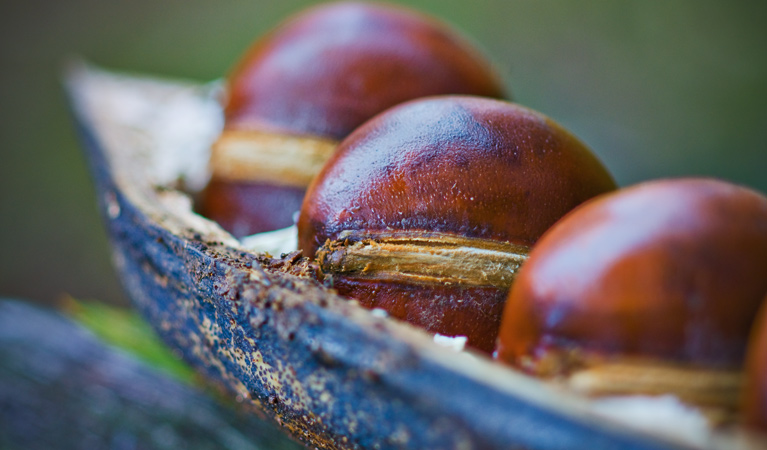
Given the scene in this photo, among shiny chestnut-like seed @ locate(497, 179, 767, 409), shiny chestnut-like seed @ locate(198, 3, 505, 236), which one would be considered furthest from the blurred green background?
shiny chestnut-like seed @ locate(497, 179, 767, 409)

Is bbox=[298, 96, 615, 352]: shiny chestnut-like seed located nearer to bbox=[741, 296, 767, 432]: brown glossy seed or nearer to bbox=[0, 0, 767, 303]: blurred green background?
bbox=[741, 296, 767, 432]: brown glossy seed

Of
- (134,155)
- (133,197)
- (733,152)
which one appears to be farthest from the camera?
(733,152)

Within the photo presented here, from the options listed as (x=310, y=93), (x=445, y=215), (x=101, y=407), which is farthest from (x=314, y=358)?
(x=101, y=407)

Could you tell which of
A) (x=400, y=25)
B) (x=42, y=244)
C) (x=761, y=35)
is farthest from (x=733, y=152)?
(x=42, y=244)

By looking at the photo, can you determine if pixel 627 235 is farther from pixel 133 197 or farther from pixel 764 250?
pixel 133 197

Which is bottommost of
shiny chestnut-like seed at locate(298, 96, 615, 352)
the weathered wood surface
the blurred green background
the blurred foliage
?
the weathered wood surface

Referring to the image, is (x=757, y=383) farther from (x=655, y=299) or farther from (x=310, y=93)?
(x=310, y=93)
